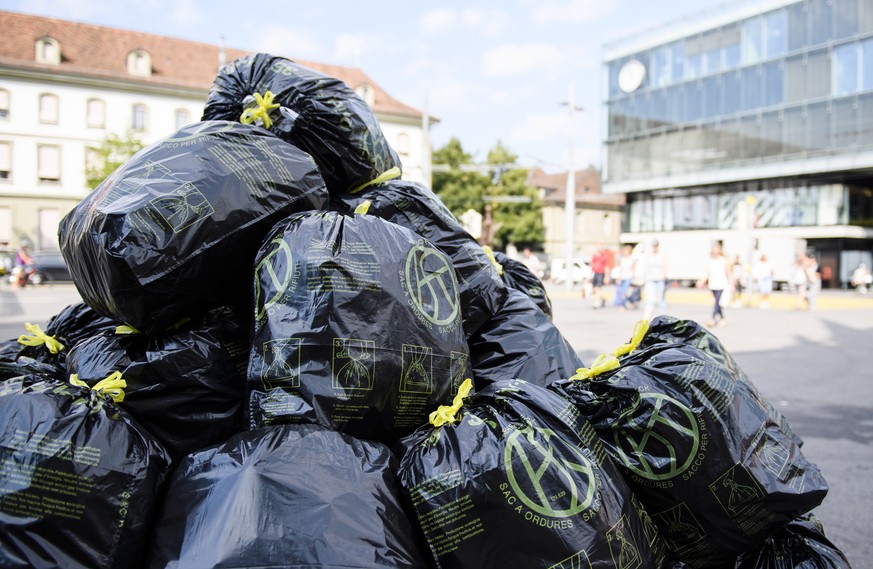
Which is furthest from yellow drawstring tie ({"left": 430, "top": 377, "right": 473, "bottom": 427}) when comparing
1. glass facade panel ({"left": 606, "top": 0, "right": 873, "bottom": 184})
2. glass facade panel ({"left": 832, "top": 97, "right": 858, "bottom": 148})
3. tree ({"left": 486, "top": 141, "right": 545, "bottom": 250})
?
tree ({"left": 486, "top": 141, "right": 545, "bottom": 250})

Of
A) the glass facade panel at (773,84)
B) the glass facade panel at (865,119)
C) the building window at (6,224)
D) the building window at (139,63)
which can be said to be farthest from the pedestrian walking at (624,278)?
the building window at (139,63)

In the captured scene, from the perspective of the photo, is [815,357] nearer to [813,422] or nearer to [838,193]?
[813,422]

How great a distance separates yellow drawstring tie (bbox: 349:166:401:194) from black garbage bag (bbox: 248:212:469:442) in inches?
24.7

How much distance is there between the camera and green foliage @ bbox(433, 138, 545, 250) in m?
42.2

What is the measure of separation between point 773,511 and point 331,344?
1.33m

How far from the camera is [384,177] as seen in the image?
2.74m

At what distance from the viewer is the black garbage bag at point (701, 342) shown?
2.14 metres

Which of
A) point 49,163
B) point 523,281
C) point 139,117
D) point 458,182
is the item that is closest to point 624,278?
point 523,281

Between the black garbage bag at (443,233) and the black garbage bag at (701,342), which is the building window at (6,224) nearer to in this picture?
the black garbage bag at (443,233)

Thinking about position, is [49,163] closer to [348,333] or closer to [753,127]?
[753,127]

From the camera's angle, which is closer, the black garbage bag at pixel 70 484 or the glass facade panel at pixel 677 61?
the black garbage bag at pixel 70 484

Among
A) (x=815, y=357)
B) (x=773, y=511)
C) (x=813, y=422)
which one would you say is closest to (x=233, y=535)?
(x=773, y=511)

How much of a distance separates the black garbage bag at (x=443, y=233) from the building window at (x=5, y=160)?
3604 cm

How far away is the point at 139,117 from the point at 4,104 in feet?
19.7
